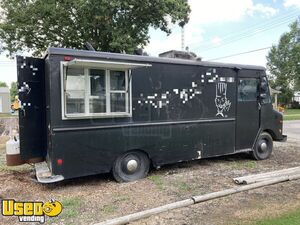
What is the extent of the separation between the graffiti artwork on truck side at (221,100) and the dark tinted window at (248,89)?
0.53 m

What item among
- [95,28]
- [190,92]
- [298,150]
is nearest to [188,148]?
[190,92]

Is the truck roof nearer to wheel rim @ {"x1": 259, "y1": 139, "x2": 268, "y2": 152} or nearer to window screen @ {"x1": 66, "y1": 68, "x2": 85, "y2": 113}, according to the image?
window screen @ {"x1": 66, "y1": 68, "x2": 85, "y2": 113}

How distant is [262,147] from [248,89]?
1.75 m

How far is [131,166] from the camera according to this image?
568 cm

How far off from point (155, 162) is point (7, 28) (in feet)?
51.0

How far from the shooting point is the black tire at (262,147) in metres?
7.57

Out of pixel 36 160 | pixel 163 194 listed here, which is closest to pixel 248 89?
pixel 163 194

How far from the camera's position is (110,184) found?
550 centimetres

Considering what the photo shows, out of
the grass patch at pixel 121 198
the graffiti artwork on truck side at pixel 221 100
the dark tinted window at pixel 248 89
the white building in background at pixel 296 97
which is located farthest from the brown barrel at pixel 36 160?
the white building in background at pixel 296 97

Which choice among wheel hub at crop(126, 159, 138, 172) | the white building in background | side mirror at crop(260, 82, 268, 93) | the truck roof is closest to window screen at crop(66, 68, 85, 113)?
the truck roof

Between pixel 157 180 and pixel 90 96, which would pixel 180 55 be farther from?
pixel 157 180

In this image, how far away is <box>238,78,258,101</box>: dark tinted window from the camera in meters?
7.27

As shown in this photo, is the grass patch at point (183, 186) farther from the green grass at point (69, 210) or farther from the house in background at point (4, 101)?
the house in background at point (4, 101)

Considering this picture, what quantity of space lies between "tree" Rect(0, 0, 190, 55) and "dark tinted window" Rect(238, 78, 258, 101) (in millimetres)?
9046
